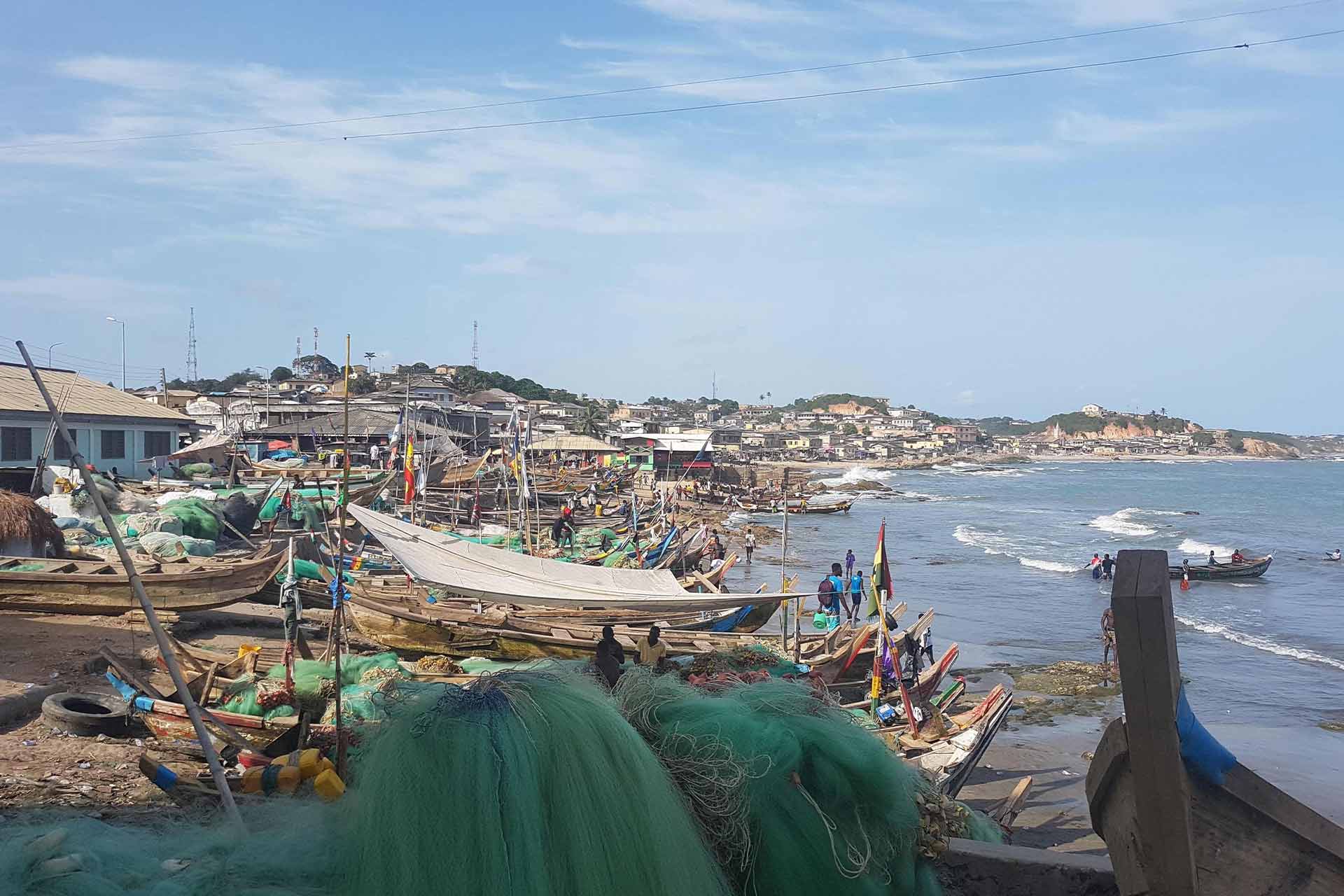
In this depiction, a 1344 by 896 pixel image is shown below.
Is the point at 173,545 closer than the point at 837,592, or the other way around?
the point at 837,592

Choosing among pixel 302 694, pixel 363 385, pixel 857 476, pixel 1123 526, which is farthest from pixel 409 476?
pixel 857 476

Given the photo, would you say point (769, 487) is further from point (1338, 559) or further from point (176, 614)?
point (176, 614)

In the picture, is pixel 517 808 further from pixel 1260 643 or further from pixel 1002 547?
pixel 1002 547

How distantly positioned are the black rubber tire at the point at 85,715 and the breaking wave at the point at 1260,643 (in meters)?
21.8

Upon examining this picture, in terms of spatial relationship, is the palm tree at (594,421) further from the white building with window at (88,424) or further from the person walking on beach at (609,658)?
the person walking on beach at (609,658)

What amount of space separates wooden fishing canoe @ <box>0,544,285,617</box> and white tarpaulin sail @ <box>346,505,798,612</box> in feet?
7.16

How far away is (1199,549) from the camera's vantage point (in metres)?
43.2

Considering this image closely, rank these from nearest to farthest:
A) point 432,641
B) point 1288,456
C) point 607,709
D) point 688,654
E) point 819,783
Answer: point 607,709 < point 819,783 < point 688,654 < point 432,641 < point 1288,456

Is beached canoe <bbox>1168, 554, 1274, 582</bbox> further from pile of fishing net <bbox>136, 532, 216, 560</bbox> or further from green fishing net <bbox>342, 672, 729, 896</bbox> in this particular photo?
green fishing net <bbox>342, 672, 729, 896</bbox>

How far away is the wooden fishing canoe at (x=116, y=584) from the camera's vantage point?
1312cm

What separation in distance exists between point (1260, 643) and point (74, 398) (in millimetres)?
32287

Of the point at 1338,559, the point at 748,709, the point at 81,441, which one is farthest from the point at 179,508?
the point at 1338,559

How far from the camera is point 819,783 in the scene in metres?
3.79

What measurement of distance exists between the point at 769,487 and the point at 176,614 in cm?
5102
